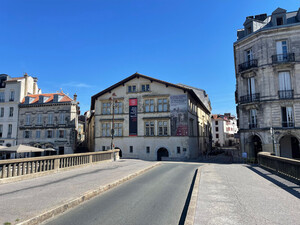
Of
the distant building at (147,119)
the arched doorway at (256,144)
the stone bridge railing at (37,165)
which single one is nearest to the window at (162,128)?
the distant building at (147,119)

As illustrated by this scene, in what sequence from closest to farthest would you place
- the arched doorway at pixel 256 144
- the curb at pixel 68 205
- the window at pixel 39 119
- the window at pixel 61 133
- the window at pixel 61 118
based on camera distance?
1. the curb at pixel 68 205
2. the arched doorway at pixel 256 144
3. the window at pixel 61 133
4. the window at pixel 61 118
5. the window at pixel 39 119

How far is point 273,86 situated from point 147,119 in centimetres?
1706

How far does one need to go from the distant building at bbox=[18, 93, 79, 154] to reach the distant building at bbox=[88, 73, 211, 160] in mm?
5815

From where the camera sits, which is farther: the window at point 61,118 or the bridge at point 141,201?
the window at point 61,118

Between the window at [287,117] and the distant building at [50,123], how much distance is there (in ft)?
103

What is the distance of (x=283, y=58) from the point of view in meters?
23.7

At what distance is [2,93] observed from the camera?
39469 mm

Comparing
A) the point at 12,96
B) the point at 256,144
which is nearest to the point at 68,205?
the point at 256,144

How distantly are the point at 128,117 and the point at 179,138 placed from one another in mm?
8663

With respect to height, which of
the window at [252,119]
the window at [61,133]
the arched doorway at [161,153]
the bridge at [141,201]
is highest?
the window at [252,119]

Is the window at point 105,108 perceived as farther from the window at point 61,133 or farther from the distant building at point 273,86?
the distant building at point 273,86

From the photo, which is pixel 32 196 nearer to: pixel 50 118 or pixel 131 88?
pixel 131 88

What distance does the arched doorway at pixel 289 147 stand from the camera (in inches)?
960

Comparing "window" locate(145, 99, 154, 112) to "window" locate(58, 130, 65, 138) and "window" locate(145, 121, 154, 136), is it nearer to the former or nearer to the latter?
"window" locate(145, 121, 154, 136)
